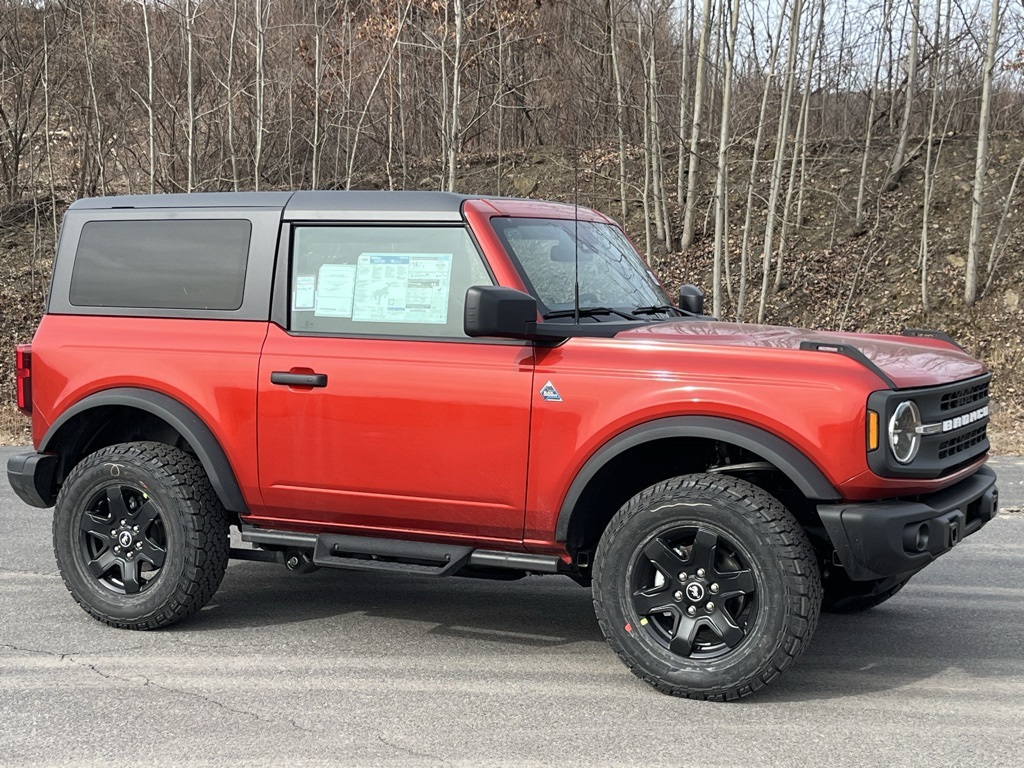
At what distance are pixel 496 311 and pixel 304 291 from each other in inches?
47.7

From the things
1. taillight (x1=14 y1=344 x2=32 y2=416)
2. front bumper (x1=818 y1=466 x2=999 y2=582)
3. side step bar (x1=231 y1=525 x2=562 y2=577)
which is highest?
taillight (x1=14 y1=344 x2=32 y2=416)

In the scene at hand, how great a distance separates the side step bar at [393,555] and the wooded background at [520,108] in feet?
45.9

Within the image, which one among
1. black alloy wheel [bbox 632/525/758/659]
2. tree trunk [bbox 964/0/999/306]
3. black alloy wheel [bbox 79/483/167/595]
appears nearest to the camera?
black alloy wheel [bbox 632/525/758/659]

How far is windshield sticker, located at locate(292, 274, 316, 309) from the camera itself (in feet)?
18.0

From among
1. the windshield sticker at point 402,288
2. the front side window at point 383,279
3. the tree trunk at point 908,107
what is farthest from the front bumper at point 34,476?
the tree trunk at point 908,107

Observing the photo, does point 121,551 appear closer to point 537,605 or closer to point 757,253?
point 537,605

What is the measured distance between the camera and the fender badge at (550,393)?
492cm

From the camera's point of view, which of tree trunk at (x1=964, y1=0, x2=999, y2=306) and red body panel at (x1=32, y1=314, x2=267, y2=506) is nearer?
red body panel at (x1=32, y1=314, x2=267, y2=506)

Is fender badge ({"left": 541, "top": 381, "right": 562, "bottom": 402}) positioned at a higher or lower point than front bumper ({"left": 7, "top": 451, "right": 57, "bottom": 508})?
higher

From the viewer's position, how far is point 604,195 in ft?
74.8

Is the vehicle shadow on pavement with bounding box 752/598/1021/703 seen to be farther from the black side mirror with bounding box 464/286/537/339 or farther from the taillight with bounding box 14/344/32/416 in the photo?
the taillight with bounding box 14/344/32/416

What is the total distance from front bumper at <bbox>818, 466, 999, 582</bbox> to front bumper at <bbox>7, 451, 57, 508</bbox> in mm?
3767

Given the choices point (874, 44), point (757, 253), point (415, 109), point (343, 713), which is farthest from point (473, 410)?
point (415, 109)

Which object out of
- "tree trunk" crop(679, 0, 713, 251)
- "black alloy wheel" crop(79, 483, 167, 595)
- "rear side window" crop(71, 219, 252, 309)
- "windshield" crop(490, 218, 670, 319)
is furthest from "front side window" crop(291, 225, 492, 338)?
"tree trunk" crop(679, 0, 713, 251)
